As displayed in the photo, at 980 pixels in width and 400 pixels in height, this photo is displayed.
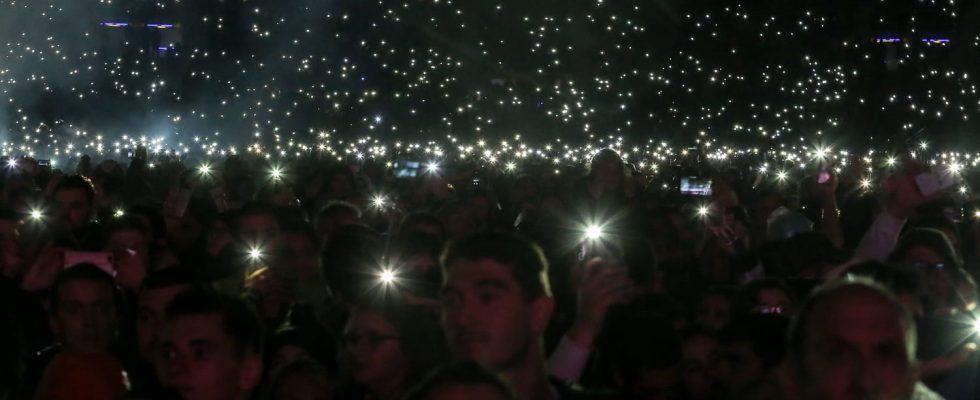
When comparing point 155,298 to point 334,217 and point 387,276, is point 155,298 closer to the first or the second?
point 387,276

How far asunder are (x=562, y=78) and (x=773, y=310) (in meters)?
18.9

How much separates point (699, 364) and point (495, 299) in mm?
1337

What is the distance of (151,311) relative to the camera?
5820 mm

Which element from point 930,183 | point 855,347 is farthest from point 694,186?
point 855,347

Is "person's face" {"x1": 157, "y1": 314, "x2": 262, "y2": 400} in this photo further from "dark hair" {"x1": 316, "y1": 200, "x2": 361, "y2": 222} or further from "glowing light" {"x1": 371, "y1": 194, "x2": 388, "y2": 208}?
"glowing light" {"x1": 371, "y1": 194, "x2": 388, "y2": 208}

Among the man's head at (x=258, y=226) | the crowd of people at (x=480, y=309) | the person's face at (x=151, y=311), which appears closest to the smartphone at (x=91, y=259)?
the crowd of people at (x=480, y=309)

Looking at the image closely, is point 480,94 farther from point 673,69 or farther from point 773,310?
point 773,310

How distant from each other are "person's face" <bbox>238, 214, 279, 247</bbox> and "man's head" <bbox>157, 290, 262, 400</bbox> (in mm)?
3012

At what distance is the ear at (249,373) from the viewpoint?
15.2 feet

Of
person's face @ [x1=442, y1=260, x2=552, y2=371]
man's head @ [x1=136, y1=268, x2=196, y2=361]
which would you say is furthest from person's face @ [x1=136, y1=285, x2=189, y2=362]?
person's face @ [x1=442, y1=260, x2=552, y2=371]

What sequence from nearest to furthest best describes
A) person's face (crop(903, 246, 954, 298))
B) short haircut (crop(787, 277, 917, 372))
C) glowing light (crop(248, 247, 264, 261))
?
short haircut (crop(787, 277, 917, 372)), person's face (crop(903, 246, 954, 298)), glowing light (crop(248, 247, 264, 261))

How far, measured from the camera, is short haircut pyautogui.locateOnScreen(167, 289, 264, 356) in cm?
469

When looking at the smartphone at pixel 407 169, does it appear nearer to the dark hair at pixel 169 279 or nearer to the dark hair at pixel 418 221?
the dark hair at pixel 418 221

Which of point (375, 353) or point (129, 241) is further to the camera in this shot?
point (129, 241)
